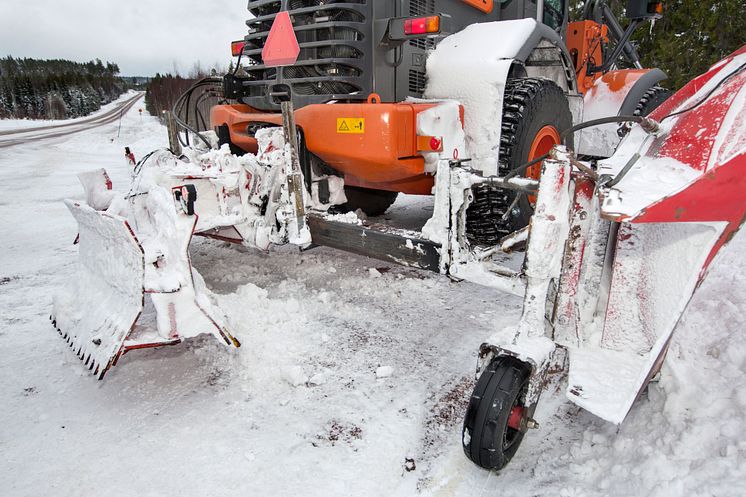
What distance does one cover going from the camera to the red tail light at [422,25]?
2885mm

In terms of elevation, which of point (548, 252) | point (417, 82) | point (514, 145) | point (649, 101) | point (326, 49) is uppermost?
point (326, 49)

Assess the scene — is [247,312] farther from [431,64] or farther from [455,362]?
[431,64]

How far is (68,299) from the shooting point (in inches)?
115

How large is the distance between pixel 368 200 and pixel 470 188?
10.0ft

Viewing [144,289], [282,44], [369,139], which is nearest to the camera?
[144,289]

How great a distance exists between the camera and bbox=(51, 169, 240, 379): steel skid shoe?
7.57ft

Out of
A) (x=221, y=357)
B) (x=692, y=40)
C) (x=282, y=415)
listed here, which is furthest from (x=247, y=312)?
(x=692, y=40)

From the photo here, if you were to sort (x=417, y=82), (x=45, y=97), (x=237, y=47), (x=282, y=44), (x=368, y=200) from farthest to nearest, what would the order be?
(x=45, y=97), (x=368, y=200), (x=237, y=47), (x=417, y=82), (x=282, y=44)

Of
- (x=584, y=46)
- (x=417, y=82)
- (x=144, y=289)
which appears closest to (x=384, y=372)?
(x=144, y=289)

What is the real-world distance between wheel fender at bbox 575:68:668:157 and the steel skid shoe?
3842 mm

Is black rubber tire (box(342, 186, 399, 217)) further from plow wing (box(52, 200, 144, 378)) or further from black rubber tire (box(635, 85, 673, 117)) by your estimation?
black rubber tire (box(635, 85, 673, 117))

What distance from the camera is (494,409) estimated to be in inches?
68.1

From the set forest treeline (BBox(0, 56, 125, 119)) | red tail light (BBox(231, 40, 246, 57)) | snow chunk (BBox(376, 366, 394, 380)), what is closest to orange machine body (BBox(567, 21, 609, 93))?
red tail light (BBox(231, 40, 246, 57))

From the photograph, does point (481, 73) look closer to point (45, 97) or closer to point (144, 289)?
point (144, 289)
